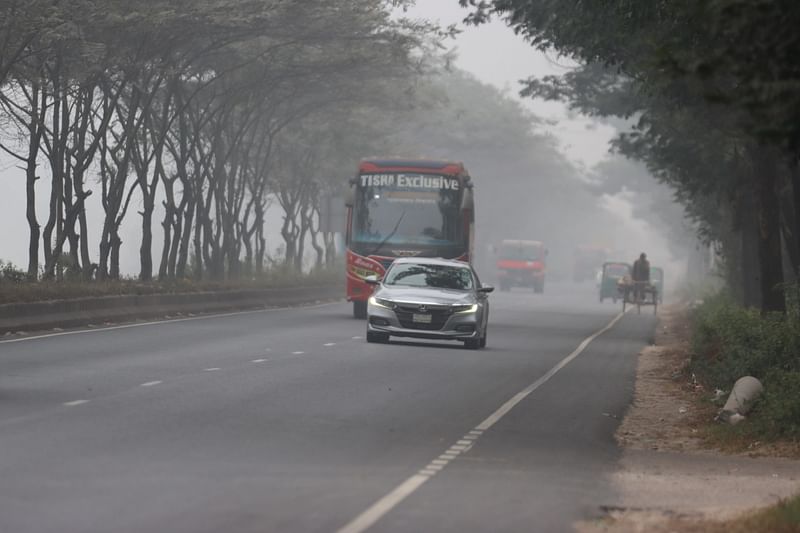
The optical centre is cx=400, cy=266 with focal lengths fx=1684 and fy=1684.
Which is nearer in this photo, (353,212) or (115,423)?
(115,423)

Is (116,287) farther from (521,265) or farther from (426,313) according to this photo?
(521,265)

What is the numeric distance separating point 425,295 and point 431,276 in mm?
1324

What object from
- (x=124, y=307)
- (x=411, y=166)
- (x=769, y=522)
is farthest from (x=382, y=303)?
(x=769, y=522)

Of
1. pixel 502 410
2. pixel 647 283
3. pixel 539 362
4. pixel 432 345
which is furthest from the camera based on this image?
pixel 647 283

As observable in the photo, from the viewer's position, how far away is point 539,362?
26.1m

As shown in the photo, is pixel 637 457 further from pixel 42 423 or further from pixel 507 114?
pixel 507 114

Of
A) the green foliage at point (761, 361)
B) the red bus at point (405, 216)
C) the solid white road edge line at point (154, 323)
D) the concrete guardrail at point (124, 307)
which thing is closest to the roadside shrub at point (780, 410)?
the green foliage at point (761, 361)

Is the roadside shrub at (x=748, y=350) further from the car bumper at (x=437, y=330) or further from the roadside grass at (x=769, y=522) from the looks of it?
the roadside grass at (x=769, y=522)

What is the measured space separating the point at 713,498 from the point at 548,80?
3061 cm

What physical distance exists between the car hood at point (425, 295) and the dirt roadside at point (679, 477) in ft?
24.1

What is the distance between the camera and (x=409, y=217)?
1553 inches

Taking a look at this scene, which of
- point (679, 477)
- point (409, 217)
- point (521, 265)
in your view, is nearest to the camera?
point (679, 477)

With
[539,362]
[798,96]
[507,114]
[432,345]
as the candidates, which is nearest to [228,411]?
[798,96]

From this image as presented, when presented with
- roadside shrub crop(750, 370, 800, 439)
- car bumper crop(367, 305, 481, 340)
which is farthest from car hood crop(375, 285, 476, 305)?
roadside shrub crop(750, 370, 800, 439)
